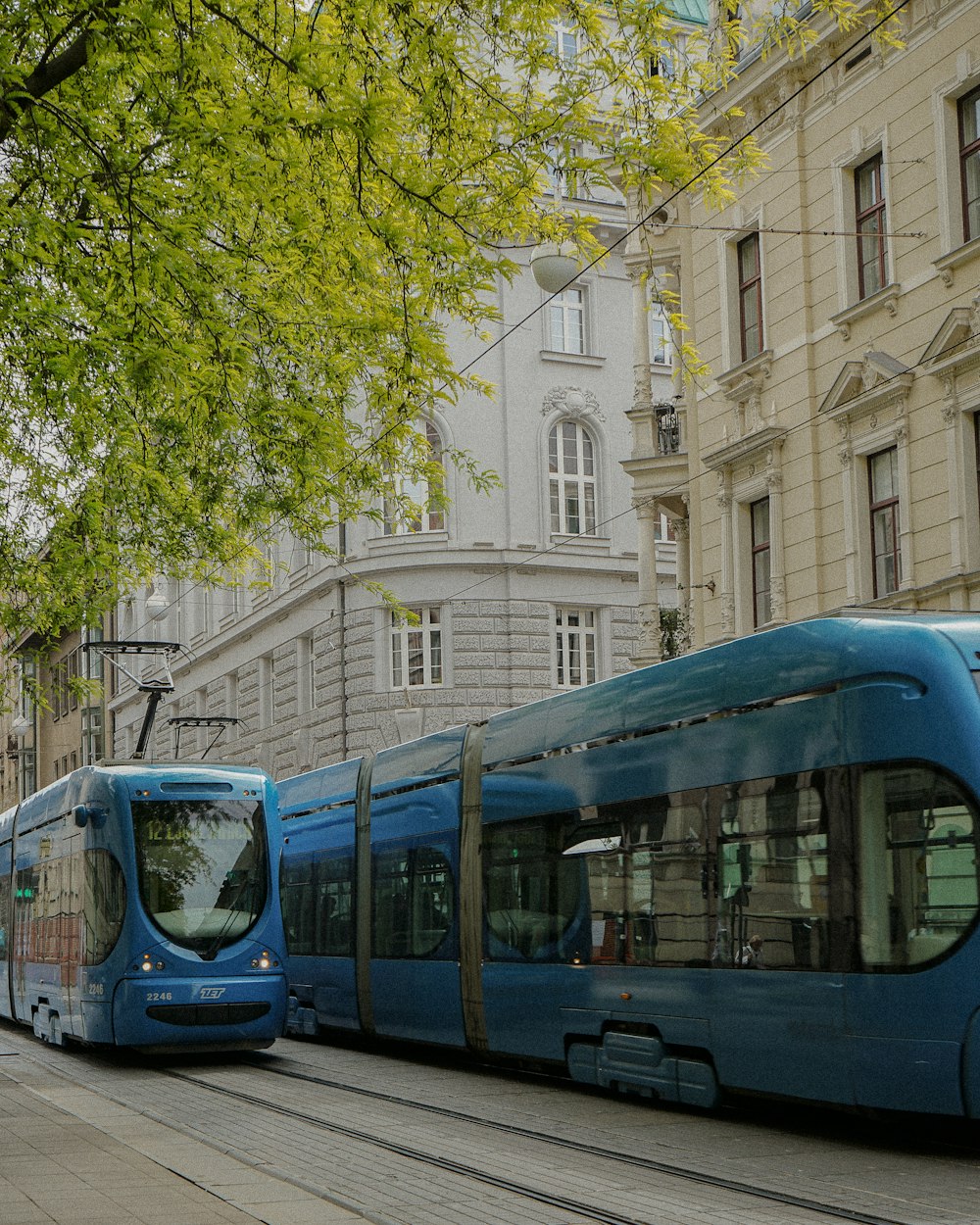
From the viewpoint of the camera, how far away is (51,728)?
72375mm

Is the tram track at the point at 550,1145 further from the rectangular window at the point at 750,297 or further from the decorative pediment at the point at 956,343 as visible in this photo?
the rectangular window at the point at 750,297

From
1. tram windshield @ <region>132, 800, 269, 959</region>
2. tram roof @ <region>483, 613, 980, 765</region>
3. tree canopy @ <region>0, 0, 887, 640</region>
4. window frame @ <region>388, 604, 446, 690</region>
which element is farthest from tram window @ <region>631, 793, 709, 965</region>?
window frame @ <region>388, 604, 446, 690</region>

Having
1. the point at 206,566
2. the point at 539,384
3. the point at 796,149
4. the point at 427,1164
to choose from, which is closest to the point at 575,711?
the point at 427,1164

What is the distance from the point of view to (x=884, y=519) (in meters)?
21.4

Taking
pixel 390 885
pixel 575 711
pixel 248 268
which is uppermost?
pixel 248 268

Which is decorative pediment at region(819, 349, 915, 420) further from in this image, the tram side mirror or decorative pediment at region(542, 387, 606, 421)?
decorative pediment at region(542, 387, 606, 421)

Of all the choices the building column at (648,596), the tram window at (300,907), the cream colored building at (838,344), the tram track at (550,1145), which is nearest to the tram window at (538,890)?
the tram track at (550,1145)

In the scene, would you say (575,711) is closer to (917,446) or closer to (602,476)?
(917,446)

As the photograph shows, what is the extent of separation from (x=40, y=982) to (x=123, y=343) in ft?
34.9

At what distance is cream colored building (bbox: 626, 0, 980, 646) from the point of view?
65.3ft

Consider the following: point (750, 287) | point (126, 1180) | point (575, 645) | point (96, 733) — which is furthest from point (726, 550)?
point (96, 733)

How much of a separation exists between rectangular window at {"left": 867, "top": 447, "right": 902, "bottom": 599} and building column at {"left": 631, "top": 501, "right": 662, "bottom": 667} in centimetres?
443

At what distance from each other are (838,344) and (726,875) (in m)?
13.1

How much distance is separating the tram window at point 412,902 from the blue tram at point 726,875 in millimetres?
35
